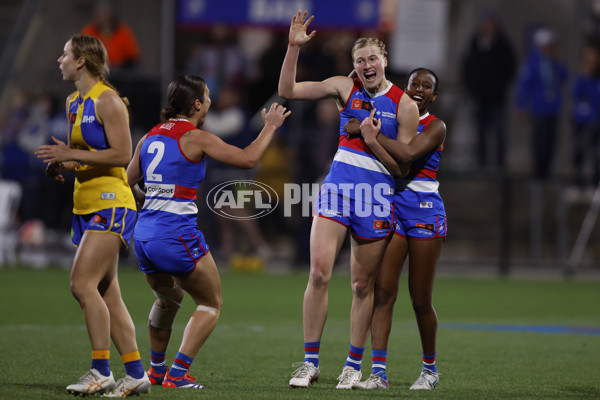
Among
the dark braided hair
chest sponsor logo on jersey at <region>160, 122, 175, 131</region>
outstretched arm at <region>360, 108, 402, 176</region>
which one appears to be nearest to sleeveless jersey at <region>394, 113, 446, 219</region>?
outstretched arm at <region>360, 108, 402, 176</region>

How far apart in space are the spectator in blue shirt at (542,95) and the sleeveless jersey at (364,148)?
1178 centimetres

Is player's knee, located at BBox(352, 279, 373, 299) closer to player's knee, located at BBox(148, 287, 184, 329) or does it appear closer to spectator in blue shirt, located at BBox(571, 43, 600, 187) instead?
player's knee, located at BBox(148, 287, 184, 329)

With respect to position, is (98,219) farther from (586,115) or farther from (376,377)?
(586,115)

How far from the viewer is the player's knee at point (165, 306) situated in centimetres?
735

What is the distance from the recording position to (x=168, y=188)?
7004 mm

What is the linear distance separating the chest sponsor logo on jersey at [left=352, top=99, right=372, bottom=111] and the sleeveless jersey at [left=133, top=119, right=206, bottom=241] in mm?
1299

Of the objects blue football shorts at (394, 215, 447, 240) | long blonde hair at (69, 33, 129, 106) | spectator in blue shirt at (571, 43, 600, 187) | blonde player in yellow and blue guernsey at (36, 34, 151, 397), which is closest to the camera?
blonde player in yellow and blue guernsey at (36, 34, 151, 397)

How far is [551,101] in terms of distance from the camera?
18.7 m

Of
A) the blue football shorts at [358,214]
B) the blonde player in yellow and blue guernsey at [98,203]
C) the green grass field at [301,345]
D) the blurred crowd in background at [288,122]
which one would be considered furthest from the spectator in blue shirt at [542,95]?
the blonde player in yellow and blue guernsey at [98,203]

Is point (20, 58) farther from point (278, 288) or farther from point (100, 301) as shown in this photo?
point (100, 301)

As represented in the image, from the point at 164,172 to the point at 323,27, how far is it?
1155cm

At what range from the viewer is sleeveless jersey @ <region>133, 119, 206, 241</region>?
698 cm

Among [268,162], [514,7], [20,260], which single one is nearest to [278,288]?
[268,162]

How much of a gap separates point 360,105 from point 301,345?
3312 mm
